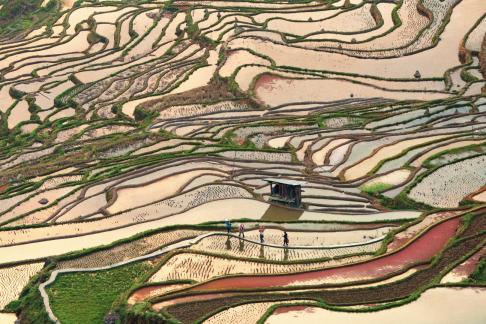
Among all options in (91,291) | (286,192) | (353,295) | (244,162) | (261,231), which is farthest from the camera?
(244,162)

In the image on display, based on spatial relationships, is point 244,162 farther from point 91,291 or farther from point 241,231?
point 91,291

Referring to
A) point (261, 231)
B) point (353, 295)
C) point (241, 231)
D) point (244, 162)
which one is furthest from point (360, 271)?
point (244, 162)

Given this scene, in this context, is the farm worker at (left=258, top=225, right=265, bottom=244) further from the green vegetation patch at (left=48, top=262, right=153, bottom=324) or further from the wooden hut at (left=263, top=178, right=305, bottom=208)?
the wooden hut at (left=263, top=178, right=305, bottom=208)

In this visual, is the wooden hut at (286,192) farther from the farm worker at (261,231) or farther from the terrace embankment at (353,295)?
the terrace embankment at (353,295)

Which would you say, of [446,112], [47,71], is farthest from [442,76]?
[47,71]

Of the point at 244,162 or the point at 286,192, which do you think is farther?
the point at 244,162

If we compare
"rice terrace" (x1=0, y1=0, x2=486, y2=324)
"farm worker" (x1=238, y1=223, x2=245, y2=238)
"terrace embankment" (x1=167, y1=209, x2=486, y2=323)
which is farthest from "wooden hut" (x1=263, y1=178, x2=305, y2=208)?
"terrace embankment" (x1=167, y1=209, x2=486, y2=323)

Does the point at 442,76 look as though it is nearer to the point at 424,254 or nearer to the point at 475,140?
the point at 475,140
